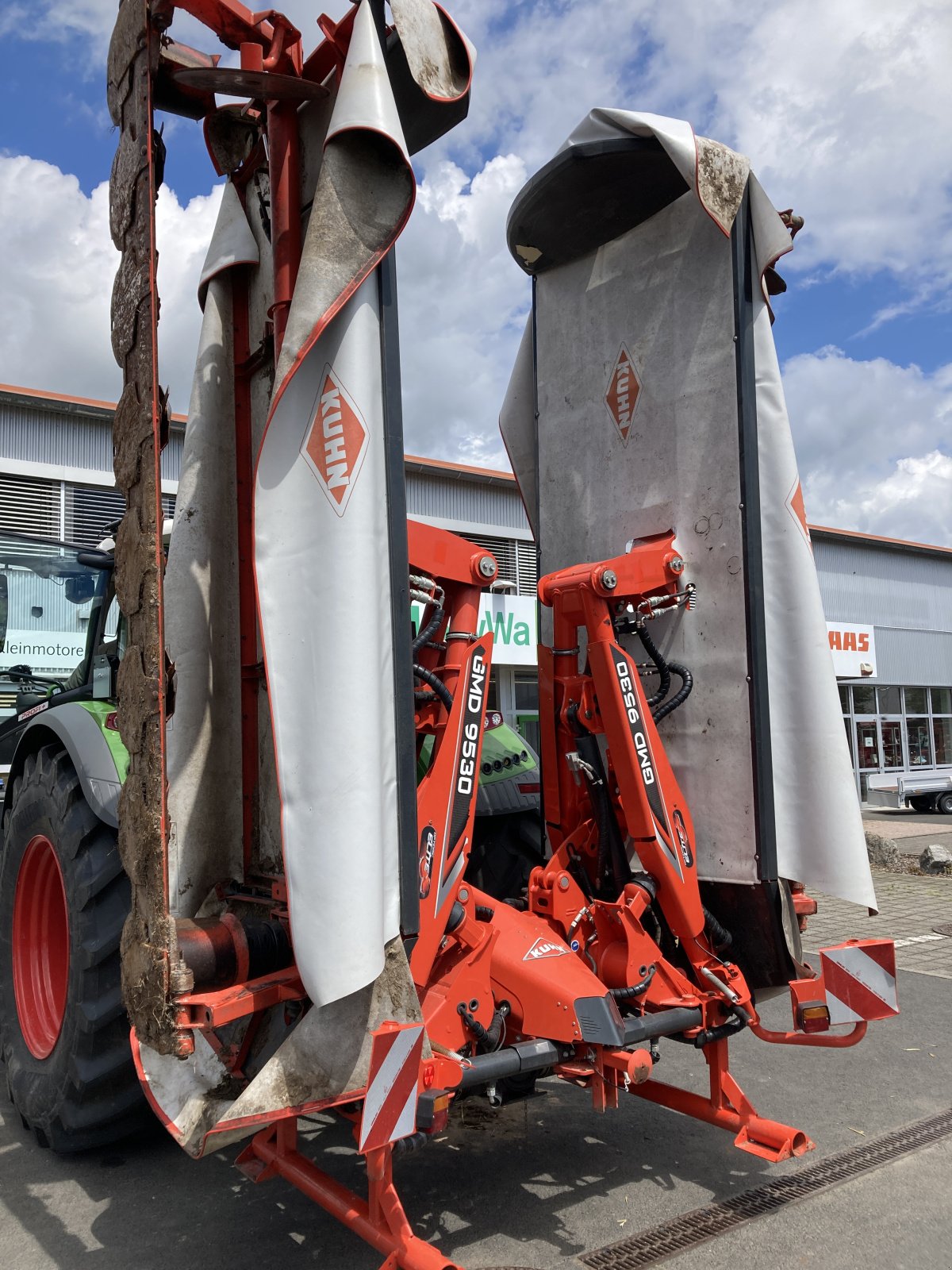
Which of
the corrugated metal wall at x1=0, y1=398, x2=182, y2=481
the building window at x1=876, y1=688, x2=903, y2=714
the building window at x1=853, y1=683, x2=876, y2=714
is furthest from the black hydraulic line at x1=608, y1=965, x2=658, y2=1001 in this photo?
the building window at x1=876, y1=688, x2=903, y2=714

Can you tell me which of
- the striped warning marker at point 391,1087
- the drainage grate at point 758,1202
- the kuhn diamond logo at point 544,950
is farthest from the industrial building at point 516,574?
the drainage grate at point 758,1202

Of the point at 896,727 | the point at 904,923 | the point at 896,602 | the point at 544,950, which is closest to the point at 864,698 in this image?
the point at 896,727

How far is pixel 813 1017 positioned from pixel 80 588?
13.8 ft

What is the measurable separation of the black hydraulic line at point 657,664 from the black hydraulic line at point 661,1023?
3.46 ft

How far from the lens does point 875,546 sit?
28922 millimetres

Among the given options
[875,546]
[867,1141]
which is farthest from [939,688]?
[867,1141]

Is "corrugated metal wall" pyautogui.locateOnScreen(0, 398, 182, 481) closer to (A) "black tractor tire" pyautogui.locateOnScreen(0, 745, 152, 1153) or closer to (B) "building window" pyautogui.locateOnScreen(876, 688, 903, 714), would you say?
(A) "black tractor tire" pyautogui.locateOnScreen(0, 745, 152, 1153)

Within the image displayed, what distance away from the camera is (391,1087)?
2.48m

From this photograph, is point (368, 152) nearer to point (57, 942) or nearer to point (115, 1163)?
point (57, 942)

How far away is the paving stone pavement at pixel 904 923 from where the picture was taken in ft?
24.0

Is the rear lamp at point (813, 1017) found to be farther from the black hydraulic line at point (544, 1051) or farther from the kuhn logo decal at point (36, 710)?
the kuhn logo decal at point (36, 710)

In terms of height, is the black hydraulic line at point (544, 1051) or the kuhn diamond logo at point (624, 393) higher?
the kuhn diamond logo at point (624, 393)

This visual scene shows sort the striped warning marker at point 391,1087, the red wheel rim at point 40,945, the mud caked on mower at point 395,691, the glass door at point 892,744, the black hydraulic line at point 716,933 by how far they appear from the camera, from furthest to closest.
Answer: the glass door at point 892,744 < the red wheel rim at point 40,945 < the black hydraulic line at point 716,933 < the mud caked on mower at point 395,691 < the striped warning marker at point 391,1087

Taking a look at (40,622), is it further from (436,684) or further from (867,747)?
(867,747)
